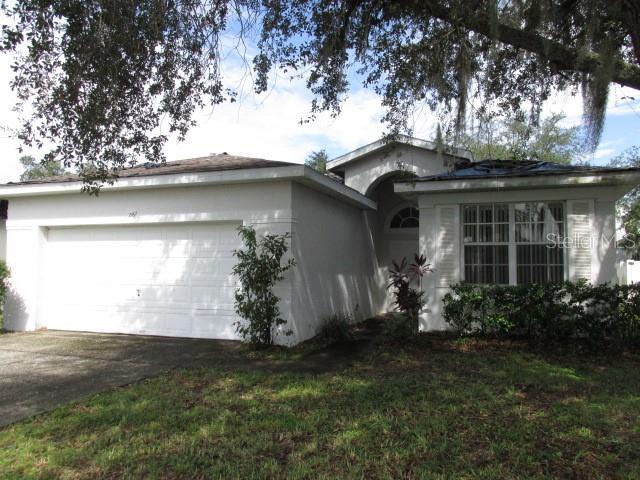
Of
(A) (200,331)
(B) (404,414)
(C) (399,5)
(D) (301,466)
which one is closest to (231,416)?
(D) (301,466)

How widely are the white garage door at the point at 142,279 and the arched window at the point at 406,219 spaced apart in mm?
6913

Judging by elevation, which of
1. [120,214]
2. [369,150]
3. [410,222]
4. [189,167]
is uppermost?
[369,150]

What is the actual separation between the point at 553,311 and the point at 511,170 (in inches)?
111

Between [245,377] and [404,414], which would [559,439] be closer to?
[404,414]

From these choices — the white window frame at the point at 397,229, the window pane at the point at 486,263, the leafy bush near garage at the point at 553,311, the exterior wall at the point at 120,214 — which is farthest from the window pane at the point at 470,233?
the white window frame at the point at 397,229

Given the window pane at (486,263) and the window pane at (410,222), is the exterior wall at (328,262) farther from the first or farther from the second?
the window pane at (486,263)

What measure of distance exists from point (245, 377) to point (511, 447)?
351 cm

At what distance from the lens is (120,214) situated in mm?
9523

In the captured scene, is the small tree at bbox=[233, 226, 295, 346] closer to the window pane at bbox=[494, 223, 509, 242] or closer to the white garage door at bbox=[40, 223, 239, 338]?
the white garage door at bbox=[40, 223, 239, 338]

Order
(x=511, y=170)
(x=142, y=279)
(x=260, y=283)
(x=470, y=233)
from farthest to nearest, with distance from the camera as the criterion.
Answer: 1. (x=142, y=279)
2. (x=470, y=233)
3. (x=511, y=170)
4. (x=260, y=283)

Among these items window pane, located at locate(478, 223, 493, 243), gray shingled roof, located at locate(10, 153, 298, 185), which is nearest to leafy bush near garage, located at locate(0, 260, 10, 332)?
gray shingled roof, located at locate(10, 153, 298, 185)

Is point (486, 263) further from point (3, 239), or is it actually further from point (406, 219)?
point (3, 239)

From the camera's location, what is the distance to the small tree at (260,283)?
7758 millimetres

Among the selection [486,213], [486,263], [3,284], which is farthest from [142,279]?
[486,213]
